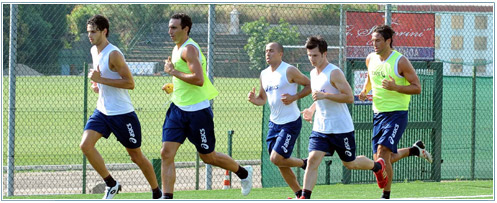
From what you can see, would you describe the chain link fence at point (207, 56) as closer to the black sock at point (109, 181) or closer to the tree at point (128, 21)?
the tree at point (128, 21)

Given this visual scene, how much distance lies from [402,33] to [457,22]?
343 cm

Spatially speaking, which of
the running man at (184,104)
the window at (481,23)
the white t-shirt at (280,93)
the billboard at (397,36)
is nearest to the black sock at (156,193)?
the running man at (184,104)

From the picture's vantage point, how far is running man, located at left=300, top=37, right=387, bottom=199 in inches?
354

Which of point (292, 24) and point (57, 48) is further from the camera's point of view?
point (292, 24)

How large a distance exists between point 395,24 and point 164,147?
18.9 ft

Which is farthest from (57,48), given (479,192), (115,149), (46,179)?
(115,149)

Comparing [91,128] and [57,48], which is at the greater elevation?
[57,48]

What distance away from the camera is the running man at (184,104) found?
884 cm

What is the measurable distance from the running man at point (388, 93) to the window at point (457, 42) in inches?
307

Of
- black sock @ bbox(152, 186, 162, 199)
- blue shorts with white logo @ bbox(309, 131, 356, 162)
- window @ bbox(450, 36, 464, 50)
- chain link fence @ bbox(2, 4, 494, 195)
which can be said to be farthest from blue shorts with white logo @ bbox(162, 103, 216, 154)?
window @ bbox(450, 36, 464, 50)

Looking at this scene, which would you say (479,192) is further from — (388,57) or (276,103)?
(276,103)

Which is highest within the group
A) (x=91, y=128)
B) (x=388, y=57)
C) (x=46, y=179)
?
(x=388, y=57)

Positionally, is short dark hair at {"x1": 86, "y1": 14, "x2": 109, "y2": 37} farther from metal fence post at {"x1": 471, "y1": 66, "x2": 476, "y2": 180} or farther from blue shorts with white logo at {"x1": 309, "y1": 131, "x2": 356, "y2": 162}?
metal fence post at {"x1": 471, "y1": 66, "x2": 476, "y2": 180}

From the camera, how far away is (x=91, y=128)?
890 cm
